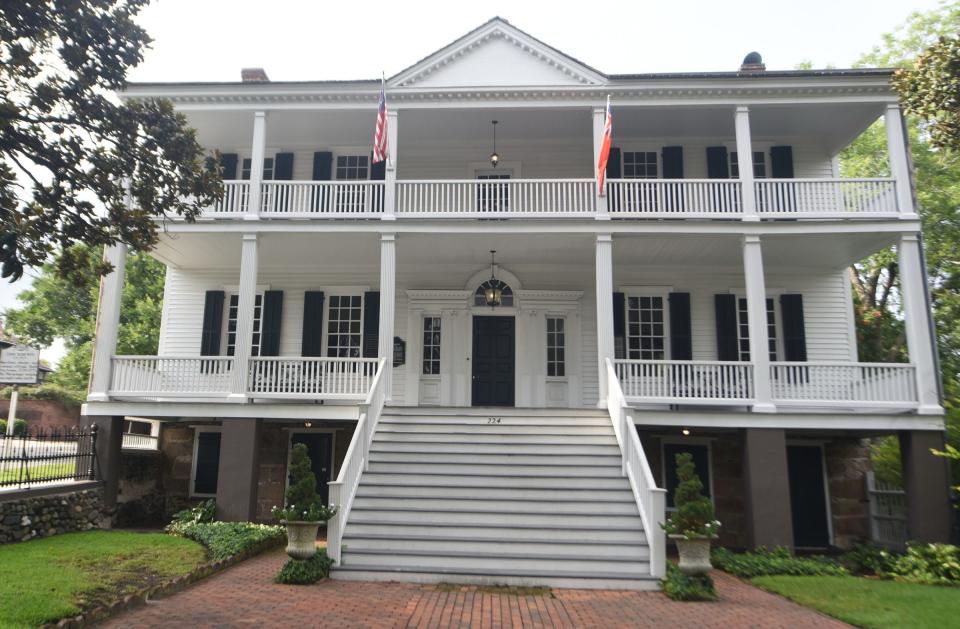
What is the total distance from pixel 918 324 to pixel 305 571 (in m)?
11.5

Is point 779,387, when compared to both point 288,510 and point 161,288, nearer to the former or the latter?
point 288,510

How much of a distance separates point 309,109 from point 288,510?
28.7 ft

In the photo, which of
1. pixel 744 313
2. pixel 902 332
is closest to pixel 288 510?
pixel 744 313

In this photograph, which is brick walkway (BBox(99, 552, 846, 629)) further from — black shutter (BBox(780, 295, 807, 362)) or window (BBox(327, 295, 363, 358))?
window (BBox(327, 295, 363, 358))

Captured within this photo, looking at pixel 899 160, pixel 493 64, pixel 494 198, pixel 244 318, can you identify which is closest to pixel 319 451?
pixel 244 318

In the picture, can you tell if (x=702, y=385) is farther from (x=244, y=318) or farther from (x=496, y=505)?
(x=244, y=318)

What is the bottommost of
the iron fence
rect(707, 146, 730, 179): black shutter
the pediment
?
the iron fence

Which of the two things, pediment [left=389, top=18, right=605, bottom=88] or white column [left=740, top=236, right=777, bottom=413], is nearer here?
white column [left=740, top=236, right=777, bottom=413]

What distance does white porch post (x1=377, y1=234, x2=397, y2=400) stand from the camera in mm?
13031

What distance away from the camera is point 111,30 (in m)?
7.96

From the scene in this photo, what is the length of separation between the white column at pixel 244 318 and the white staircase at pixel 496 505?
3043 mm

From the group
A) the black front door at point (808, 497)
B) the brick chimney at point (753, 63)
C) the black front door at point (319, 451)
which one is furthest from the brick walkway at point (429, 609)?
the brick chimney at point (753, 63)

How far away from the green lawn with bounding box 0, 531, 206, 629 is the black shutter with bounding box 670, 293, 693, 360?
1040 cm

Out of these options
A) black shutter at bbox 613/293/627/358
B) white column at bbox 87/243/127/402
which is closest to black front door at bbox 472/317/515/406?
black shutter at bbox 613/293/627/358
